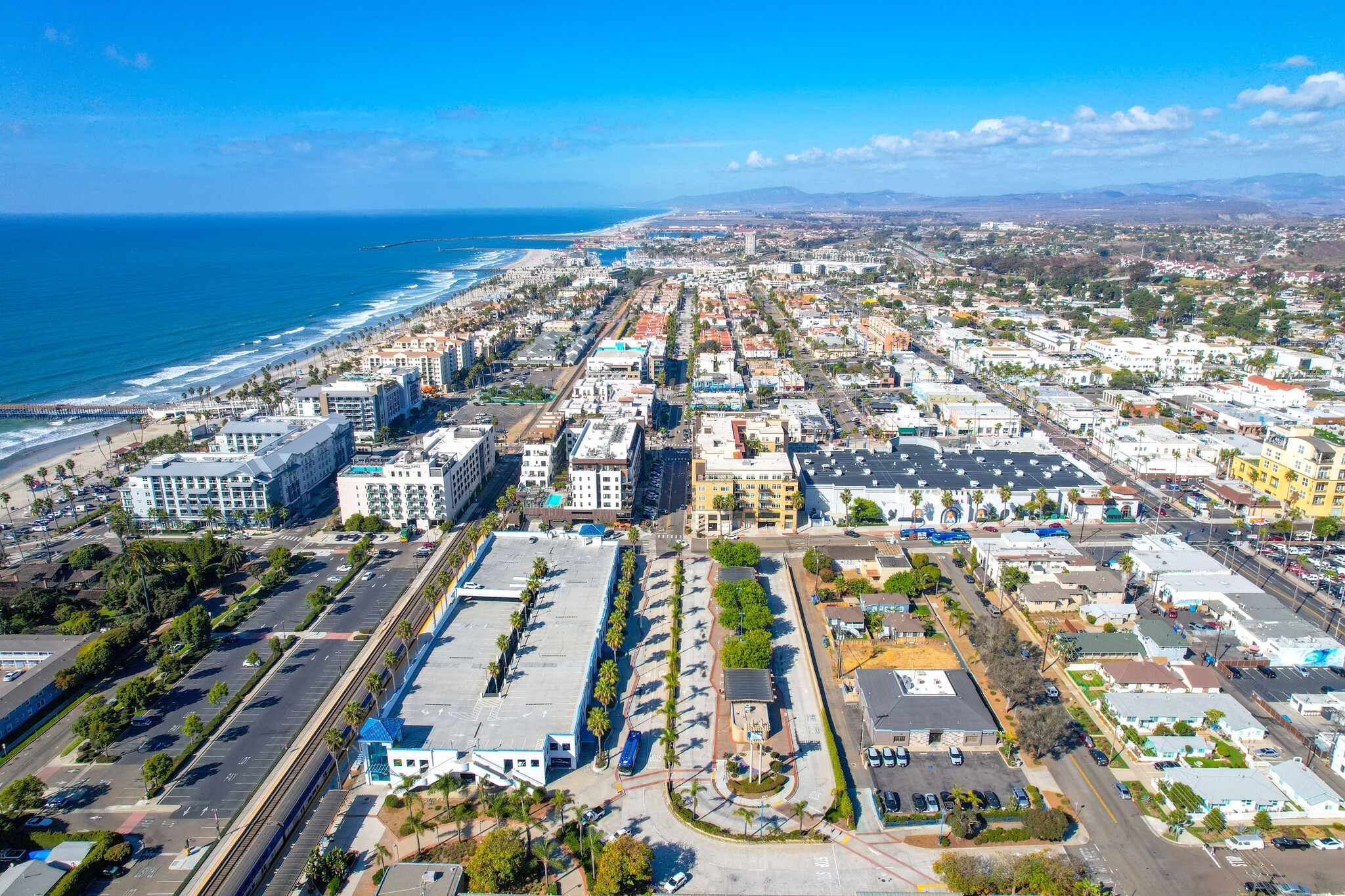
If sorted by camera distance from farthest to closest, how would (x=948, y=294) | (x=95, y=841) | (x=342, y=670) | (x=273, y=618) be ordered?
(x=948, y=294), (x=273, y=618), (x=342, y=670), (x=95, y=841)

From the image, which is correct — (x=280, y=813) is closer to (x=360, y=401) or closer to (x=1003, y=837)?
(x=1003, y=837)

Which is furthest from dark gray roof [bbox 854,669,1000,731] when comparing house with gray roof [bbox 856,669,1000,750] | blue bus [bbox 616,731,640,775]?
blue bus [bbox 616,731,640,775]

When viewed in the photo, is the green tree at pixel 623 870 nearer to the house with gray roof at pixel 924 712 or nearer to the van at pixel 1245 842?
the house with gray roof at pixel 924 712

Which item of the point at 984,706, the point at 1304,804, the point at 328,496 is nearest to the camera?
the point at 1304,804

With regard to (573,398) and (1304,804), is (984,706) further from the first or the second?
(573,398)

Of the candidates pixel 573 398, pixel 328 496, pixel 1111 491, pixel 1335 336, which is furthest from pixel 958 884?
pixel 1335 336

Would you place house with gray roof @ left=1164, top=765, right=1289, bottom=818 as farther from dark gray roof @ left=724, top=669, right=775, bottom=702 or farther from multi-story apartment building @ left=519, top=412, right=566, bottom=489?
Result: multi-story apartment building @ left=519, top=412, right=566, bottom=489
